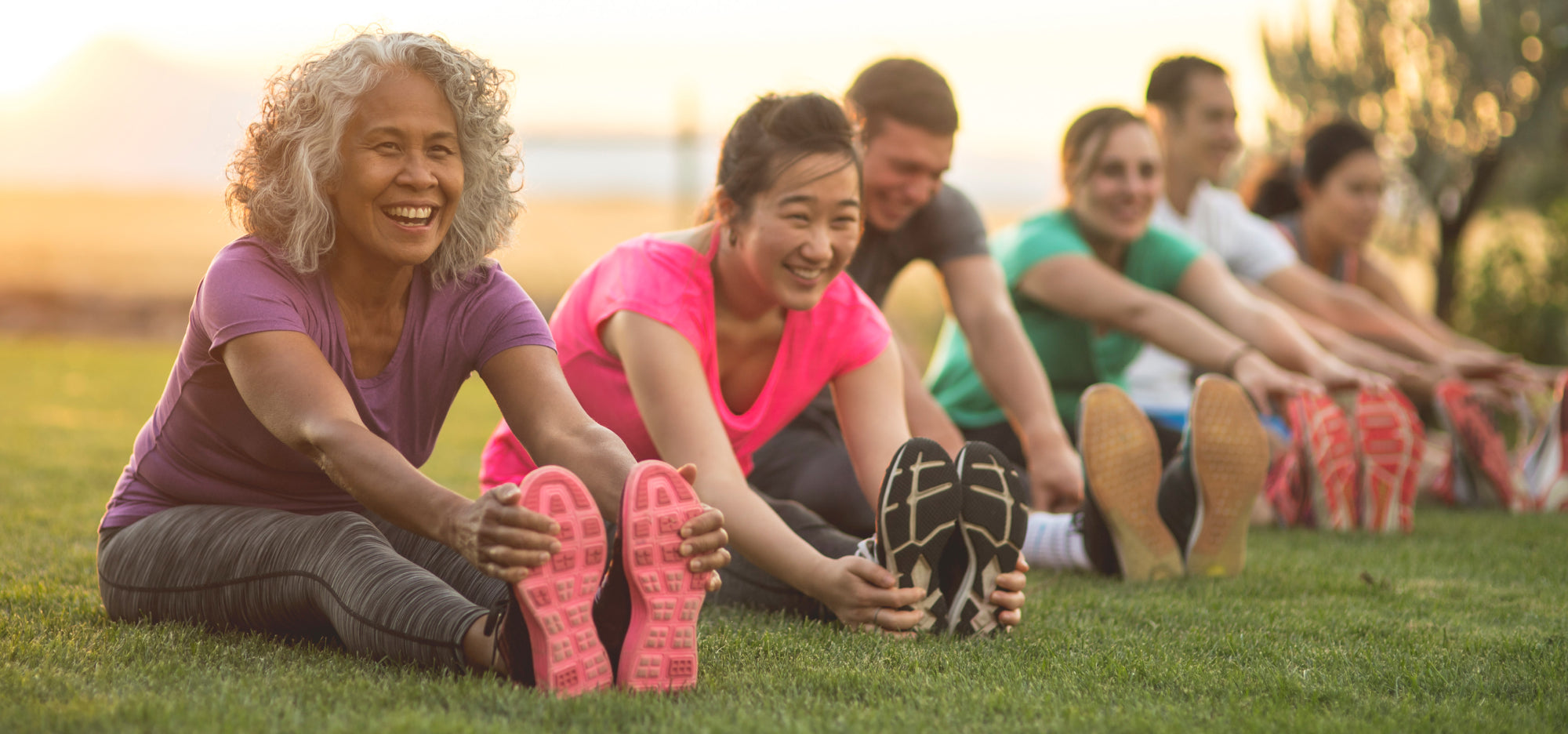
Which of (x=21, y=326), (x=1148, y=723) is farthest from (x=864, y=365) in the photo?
(x=21, y=326)

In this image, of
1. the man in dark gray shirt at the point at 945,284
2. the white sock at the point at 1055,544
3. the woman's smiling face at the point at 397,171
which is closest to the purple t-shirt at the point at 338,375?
the woman's smiling face at the point at 397,171

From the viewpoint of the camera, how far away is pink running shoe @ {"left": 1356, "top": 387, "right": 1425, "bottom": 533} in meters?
3.86

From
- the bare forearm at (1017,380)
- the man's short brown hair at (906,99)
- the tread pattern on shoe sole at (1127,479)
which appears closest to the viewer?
the tread pattern on shoe sole at (1127,479)

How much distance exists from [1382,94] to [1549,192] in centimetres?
170

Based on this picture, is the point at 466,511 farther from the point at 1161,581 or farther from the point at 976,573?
the point at 1161,581

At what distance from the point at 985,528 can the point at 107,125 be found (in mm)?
17541

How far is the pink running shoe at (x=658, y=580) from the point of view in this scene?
1.69 metres

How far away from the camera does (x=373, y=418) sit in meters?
2.09

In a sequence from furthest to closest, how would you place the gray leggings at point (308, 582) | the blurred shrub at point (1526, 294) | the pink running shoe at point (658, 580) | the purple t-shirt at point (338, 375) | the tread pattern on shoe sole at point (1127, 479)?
the blurred shrub at point (1526, 294)
the tread pattern on shoe sole at point (1127, 479)
the purple t-shirt at point (338, 375)
the gray leggings at point (308, 582)
the pink running shoe at point (658, 580)

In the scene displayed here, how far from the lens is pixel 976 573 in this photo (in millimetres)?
2209

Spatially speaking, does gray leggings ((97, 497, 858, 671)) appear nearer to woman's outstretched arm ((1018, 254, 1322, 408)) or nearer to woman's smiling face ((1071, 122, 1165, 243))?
woman's outstretched arm ((1018, 254, 1322, 408))

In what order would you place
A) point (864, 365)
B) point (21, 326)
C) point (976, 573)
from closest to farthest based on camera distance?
1. point (976, 573)
2. point (864, 365)
3. point (21, 326)

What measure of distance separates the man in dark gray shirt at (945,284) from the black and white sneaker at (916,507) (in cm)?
95

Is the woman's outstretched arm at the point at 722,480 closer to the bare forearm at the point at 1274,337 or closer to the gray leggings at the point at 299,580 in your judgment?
the gray leggings at the point at 299,580
